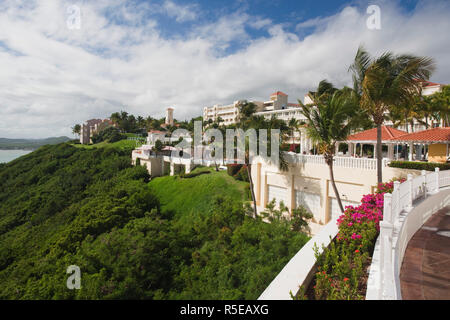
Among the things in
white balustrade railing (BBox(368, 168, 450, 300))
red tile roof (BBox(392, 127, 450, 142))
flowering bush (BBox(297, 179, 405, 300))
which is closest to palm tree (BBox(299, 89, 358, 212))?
white balustrade railing (BBox(368, 168, 450, 300))

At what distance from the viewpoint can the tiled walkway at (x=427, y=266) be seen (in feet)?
11.6

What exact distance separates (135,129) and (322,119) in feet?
307

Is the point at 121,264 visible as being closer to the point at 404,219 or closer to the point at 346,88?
the point at 404,219

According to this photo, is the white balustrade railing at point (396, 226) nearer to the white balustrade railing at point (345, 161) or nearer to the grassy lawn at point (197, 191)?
the white balustrade railing at point (345, 161)

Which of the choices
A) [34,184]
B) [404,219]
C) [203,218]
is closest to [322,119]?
[404,219]

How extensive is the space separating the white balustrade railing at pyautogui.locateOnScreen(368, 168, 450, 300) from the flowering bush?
27cm

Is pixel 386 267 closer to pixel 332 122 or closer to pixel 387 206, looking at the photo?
pixel 387 206

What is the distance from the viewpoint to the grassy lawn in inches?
877

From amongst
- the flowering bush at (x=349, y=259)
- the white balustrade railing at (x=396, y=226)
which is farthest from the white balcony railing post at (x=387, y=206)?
the flowering bush at (x=349, y=259)

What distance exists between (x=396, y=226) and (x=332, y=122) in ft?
26.1

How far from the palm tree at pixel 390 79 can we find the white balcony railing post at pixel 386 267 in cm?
892
